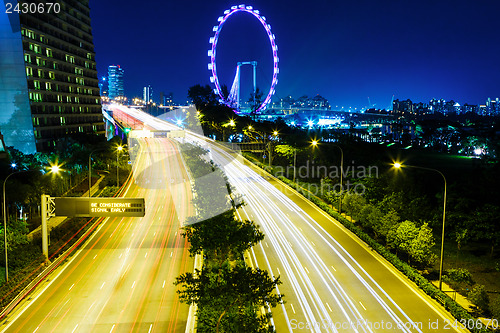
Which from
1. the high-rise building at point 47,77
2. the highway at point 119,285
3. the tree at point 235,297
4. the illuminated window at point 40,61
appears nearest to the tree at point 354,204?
the highway at point 119,285

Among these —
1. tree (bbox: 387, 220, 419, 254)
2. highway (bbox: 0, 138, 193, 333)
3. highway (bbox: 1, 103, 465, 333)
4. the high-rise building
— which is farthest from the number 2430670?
tree (bbox: 387, 220, 419, 254)

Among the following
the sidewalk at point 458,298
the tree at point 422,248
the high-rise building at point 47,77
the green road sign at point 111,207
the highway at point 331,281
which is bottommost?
the sidewalk at point 458,298

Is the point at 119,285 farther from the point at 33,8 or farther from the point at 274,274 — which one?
the point at 33,8

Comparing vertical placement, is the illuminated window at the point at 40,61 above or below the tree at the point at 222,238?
above

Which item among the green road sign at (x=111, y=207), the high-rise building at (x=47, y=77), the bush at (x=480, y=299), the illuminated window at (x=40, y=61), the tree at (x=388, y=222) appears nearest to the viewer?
the bush at (x=480, y=299)

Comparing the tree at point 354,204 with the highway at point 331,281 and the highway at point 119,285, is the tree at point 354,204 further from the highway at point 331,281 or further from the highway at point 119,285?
the highway at point 119,285

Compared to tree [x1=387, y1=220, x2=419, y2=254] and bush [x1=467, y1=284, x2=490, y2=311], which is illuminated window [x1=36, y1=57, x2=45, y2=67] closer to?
tree [x1=387, y1=220, x2=419, y2=254]

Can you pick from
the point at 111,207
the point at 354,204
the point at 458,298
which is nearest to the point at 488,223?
the point at 458,298
